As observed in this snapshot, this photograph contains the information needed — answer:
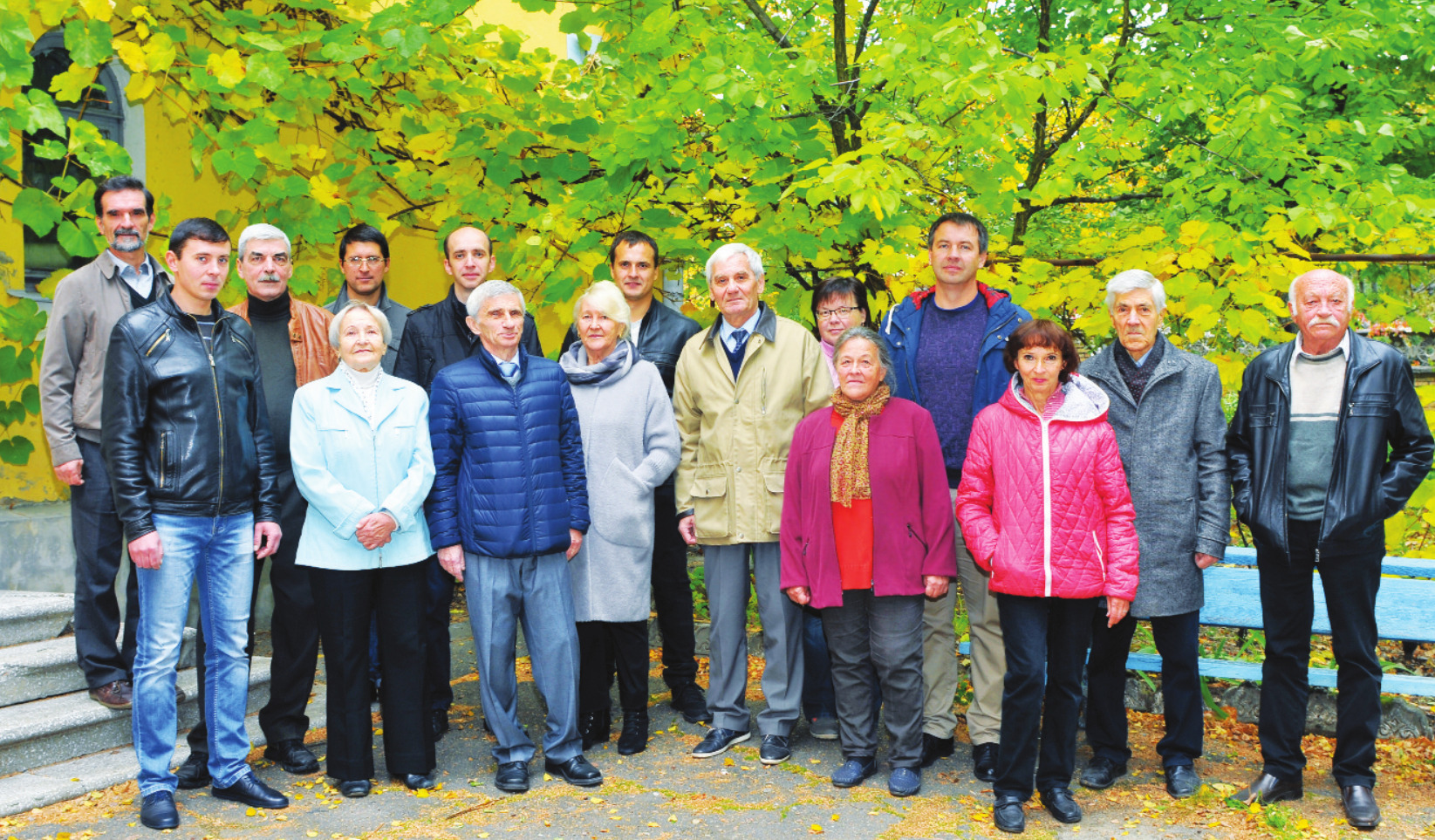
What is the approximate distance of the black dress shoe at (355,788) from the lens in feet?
13.9

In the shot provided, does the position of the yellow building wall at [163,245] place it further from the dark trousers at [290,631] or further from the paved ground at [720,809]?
the paved ground at [720,809]

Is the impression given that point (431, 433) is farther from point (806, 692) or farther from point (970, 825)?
point (970, 825)

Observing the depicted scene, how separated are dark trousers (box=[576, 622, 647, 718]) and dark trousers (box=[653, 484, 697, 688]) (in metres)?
0.41

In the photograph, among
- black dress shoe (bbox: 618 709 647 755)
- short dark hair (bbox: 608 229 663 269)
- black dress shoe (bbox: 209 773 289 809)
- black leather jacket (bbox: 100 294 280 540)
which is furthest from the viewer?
short dark hair (bbox: 608 229 663 269)

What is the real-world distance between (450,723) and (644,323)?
2.22 m

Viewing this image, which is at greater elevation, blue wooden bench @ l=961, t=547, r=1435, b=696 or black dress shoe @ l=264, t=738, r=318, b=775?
blue wooden bench @ l=961, t=547, r=1435, b=696

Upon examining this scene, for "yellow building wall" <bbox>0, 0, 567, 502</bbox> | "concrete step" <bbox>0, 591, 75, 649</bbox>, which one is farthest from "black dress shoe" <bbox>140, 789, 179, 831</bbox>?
"yellow building wall" <bbox>0, 0, 567, 502</bbox>

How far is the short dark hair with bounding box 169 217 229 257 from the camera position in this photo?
4.02 meters

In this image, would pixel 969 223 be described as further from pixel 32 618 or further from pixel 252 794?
pixel 32 618

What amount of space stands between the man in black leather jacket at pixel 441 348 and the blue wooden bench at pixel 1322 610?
254cm

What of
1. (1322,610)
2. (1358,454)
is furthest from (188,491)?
Result: (1322,610)

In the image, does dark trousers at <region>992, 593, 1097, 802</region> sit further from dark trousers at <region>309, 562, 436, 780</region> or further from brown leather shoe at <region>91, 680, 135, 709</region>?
brown leather shoe at <region>91, 680, 135, 709</region>

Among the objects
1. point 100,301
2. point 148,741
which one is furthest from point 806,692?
point 100,301

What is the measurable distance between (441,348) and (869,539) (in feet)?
7.25
